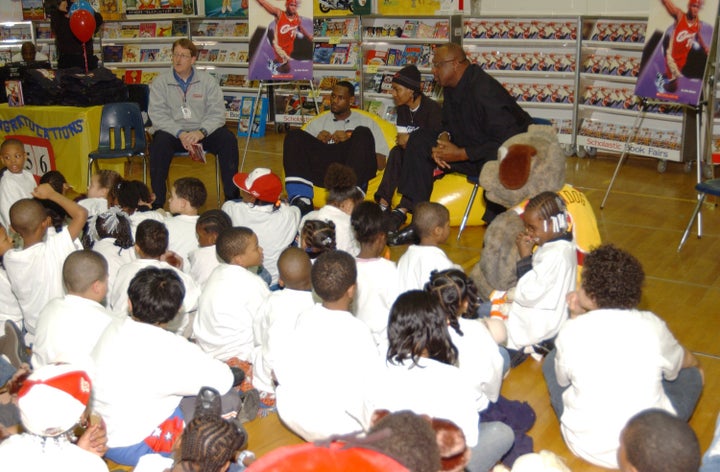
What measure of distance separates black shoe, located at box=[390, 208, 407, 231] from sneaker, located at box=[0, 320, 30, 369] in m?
2.52

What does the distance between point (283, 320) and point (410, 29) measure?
673 centimetres

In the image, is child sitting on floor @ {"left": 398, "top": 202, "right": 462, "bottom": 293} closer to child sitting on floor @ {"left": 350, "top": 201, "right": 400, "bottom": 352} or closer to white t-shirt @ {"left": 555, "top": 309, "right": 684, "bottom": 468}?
child sitting on floor @ {"left": 350, "top": 201, "right": 400, "bottom": 352}

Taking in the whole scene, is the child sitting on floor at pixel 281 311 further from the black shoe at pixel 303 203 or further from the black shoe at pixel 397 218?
the black shoe at pixel 303 203

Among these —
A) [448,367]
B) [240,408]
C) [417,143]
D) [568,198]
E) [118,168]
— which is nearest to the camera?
[448,367]

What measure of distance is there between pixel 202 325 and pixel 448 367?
1.37 metres

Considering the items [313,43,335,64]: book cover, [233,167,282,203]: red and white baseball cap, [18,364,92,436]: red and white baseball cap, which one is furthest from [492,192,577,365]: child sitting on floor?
[313,43,335,64]: book cover

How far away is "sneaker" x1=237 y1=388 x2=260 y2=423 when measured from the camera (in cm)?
304

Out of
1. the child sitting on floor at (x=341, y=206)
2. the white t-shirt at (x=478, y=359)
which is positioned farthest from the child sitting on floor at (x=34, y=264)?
the white t-shirt at (x=478, y=359)

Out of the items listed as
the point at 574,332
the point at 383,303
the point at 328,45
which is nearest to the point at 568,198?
the point at 383,303

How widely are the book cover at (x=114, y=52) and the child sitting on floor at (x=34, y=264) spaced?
8.48 metres

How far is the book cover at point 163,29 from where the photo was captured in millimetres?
10781

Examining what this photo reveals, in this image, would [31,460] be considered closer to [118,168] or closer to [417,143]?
[417,143]

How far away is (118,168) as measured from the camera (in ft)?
22.4

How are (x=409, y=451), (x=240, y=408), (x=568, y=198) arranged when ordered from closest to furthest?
(x=409, y=451) < (x=240, y=408) < (x=568, y=198)
